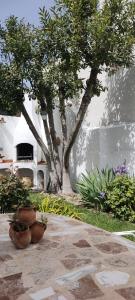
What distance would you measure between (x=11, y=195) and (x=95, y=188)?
2.40 metres

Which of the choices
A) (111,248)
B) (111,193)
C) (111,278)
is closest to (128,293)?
(111,278)

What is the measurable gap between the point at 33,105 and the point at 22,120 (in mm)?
1151

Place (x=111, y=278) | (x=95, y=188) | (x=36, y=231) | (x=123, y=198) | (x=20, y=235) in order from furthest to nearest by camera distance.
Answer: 1. (x=95, y=188)
2. (x=123, y=198)
3. (x=36, y=231)
4. (x=20, y=235)
5. (x=111, y=278)

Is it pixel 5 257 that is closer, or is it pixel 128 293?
pixel 128 293

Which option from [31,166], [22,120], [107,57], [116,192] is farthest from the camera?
[22,120]

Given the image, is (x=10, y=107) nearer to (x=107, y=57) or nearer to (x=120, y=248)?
(x=107, y=57)

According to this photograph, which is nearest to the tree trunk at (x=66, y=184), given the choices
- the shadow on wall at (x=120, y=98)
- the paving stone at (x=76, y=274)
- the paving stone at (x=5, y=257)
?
the shadow on wall at (x=120, y=98)

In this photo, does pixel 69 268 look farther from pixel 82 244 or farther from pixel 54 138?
pixel 54 138

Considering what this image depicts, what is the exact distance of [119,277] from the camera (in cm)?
441

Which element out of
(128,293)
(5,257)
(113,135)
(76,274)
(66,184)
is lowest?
(128,293)

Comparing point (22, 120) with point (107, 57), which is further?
point (22, 120)

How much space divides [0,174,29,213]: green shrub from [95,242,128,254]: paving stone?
3747 mm

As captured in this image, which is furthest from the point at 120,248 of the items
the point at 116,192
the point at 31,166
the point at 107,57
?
the point at 31,166

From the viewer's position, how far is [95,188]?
34.0ft
